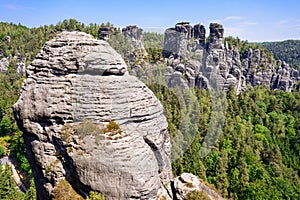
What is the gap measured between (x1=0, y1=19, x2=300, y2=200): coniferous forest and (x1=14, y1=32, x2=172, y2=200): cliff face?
20964 millimetres

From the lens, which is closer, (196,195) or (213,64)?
(196,195)

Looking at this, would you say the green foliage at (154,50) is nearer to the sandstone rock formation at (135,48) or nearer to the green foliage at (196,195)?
the sandstone rock formation at (135,48)

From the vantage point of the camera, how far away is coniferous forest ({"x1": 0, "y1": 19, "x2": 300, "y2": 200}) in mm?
41312

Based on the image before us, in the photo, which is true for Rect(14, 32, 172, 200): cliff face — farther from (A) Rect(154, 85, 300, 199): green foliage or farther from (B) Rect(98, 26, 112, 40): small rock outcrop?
(B) Rect(98, 26, 112, 40): small rock outcrop

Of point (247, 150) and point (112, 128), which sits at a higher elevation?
point (112, 128)

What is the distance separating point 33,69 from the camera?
1691 cm

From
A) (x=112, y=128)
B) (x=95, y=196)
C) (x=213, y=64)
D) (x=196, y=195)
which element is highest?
(x=213, y=64)

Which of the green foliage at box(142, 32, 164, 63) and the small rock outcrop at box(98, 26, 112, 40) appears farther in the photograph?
the small rock outcrop at box(98, 26, 112, 40)

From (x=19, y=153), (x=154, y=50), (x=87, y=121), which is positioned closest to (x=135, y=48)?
(x=154, y=50)

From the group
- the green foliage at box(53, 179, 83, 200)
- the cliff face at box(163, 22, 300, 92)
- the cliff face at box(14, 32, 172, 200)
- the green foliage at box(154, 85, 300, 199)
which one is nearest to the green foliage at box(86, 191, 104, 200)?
the cliff face at box(14, 32, 172, 200)

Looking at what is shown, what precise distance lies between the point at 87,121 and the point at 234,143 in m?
41.2

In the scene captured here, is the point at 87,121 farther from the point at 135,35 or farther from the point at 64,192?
the point at 135,35

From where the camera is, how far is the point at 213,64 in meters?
74.6

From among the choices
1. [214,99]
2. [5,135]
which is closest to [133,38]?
[214,99]
